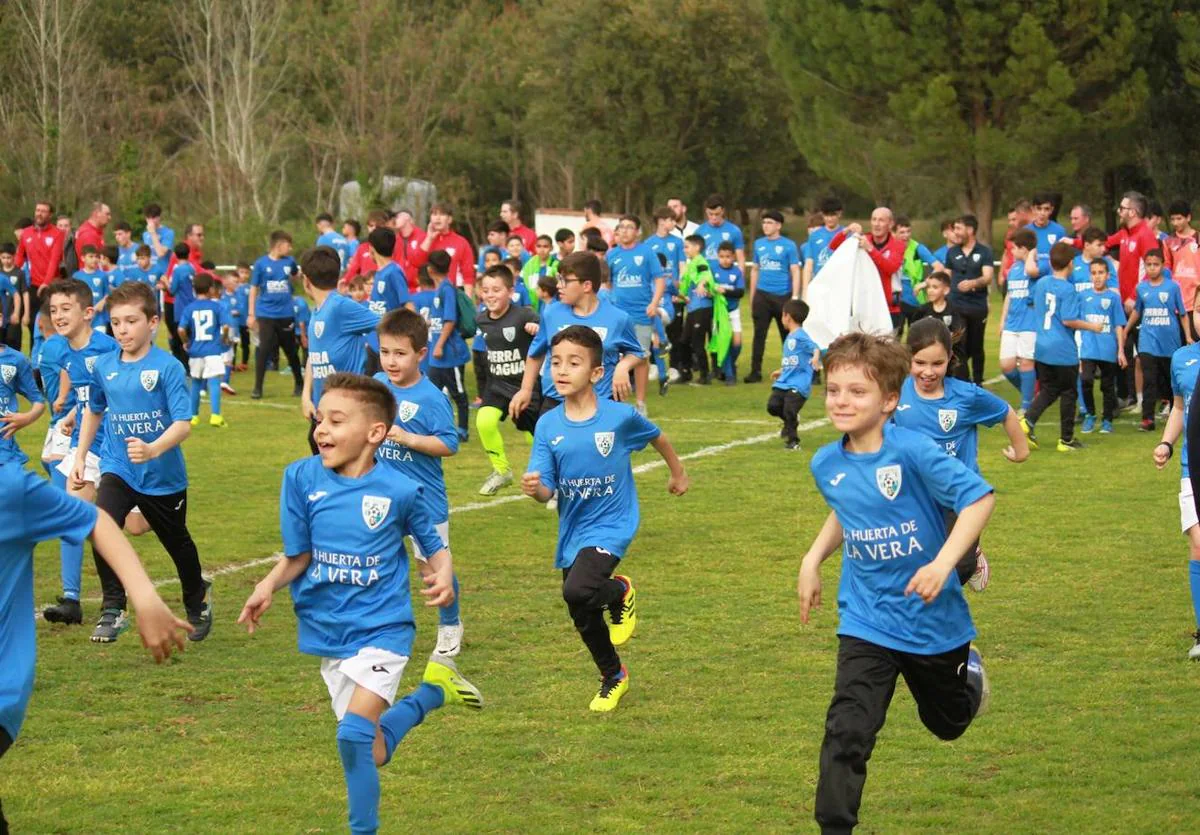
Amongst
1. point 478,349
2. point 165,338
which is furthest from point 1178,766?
point 165,338

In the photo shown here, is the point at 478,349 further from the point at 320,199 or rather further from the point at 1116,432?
the point at 320,199

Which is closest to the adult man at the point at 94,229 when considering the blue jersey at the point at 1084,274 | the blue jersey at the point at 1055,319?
the blue jersey at the point at 1084,274

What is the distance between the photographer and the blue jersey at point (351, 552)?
5.62 m

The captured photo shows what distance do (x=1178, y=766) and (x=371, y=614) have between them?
3.29 meters

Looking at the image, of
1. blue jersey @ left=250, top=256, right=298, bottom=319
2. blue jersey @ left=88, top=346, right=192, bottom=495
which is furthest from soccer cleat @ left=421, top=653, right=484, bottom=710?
blue jersey @ left=250, top=256, right=298, bottom=319

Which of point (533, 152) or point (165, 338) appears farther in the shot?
point (533, 152)

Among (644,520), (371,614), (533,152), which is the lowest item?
(644,520)

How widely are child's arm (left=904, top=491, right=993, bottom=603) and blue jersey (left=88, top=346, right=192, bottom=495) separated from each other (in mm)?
4607

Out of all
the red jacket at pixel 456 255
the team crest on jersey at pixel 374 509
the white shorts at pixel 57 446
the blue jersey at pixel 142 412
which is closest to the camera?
the team crest on jersey at pixel 374 509

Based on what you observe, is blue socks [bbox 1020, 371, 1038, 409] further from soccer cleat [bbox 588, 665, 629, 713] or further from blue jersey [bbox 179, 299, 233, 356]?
soccer cleat [bbox 588, 665, 629, 713]

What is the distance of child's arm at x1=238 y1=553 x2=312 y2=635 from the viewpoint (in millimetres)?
5523

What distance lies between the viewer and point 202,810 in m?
6.17

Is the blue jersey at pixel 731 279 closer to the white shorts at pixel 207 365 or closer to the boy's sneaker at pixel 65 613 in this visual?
the white shorts at pixel 207 365

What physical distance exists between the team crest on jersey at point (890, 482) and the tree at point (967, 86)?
3684 cm
